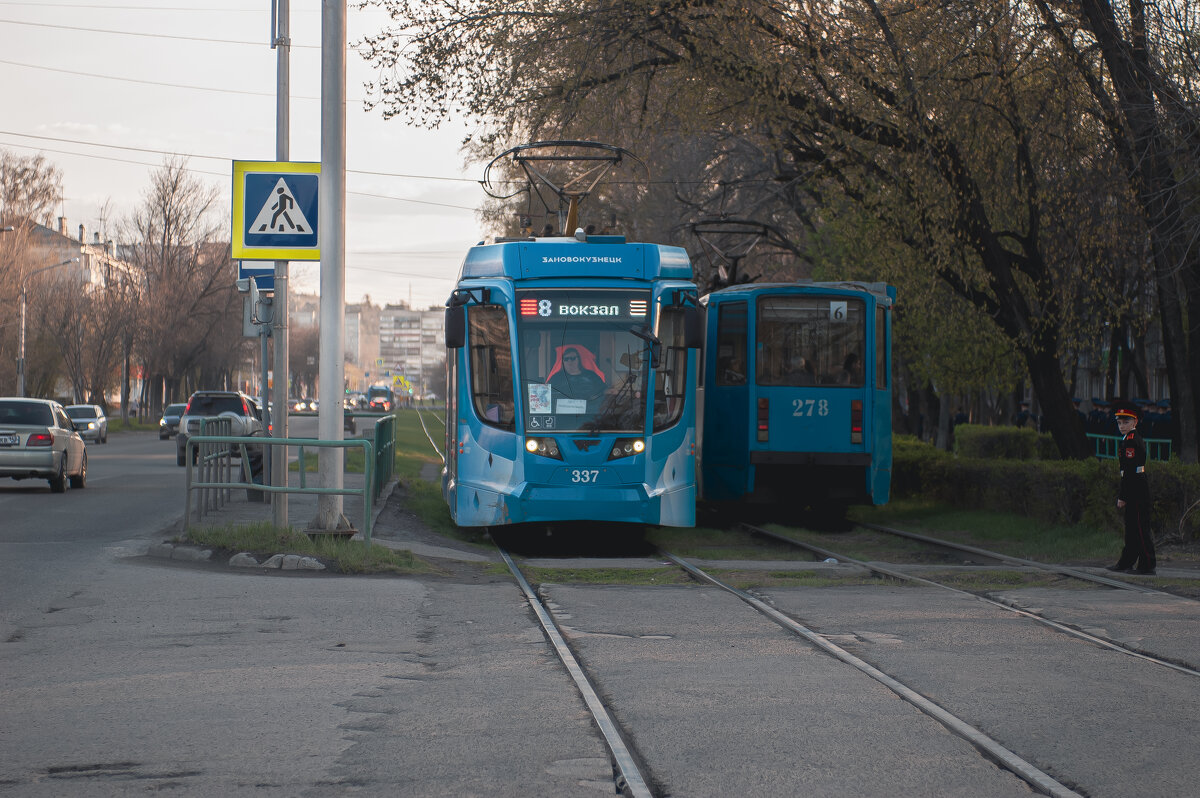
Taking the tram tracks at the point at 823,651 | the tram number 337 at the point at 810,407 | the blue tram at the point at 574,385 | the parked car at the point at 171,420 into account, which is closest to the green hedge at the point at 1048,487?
the tram number 337 at the point at 810,407

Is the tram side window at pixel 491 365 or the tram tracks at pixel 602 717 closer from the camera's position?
the tram tracks at pixel 602 717

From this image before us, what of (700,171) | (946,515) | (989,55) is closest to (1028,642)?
(989,55)

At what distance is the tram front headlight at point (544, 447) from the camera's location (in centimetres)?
1489

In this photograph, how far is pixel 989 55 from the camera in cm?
1708

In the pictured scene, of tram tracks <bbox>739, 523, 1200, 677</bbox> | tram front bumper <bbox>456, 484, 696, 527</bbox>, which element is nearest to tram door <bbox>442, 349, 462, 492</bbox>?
tram front bumper <bbox>456, 484, 696, 527</bbox>

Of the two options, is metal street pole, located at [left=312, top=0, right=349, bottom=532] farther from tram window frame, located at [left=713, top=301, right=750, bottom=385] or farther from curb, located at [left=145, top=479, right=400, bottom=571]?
tram window frame, located at [left=713, top=301, right=750, bottom=385]

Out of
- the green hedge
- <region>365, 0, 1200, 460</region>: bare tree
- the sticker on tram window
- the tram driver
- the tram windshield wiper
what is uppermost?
<region>365, 0, 1200, 460</region>: bare tree

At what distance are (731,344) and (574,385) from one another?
17.1ft

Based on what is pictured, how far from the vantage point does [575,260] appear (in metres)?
15.5

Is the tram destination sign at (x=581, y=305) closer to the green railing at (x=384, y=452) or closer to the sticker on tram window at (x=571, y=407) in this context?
the sticker on tram window at (x=571, y=407)

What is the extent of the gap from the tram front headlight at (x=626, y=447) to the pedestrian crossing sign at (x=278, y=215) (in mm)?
3699

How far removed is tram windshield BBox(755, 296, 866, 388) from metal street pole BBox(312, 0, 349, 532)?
715 cm

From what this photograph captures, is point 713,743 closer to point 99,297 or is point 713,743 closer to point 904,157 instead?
point 904,157

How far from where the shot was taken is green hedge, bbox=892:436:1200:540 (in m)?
15.9
